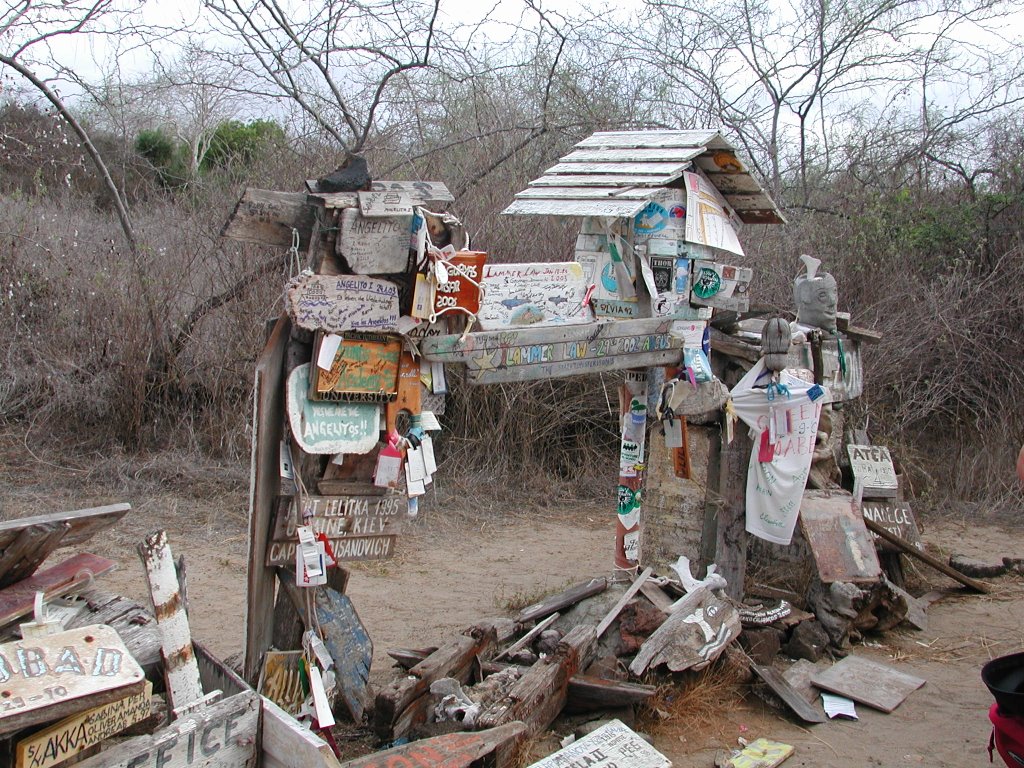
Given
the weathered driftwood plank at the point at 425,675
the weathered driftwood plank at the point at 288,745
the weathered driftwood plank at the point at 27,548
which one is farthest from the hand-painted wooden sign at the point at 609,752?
the weathered driftwood plank at the point at 27,548

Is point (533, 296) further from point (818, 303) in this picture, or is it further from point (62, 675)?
point (818, 303)

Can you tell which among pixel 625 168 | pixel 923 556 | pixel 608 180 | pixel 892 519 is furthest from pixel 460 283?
pixel 923 556

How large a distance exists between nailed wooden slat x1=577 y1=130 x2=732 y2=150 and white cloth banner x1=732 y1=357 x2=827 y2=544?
55.5 inches

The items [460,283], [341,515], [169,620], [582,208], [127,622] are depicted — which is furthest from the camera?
[582,208]

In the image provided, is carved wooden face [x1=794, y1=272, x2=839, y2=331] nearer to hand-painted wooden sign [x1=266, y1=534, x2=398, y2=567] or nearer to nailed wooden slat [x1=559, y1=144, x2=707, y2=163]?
nailed wooden slat [x1=559, y1=144, x2=707, y2=163]

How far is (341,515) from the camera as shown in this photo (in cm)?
388

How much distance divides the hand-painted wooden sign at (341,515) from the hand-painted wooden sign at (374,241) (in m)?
0.95

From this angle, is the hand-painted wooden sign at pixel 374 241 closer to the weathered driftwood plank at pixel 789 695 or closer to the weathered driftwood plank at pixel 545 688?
the weathered driftwood plank at pixel 545 688

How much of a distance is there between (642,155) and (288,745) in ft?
11.9

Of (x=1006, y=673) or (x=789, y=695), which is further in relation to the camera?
(x=789, y=695)

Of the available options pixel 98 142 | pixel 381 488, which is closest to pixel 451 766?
pixel 381 488

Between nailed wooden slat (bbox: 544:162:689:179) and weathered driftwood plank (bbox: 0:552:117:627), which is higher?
nailed wooden slat (bbox: 544:162:689:179)

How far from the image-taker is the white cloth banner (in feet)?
19.3

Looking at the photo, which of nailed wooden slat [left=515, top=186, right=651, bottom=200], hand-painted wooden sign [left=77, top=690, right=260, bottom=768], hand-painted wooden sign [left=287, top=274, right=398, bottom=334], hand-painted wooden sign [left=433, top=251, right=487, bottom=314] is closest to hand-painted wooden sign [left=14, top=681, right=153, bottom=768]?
hand-painted wooden sign [left=77, top=690, right=260, bottom=768]
